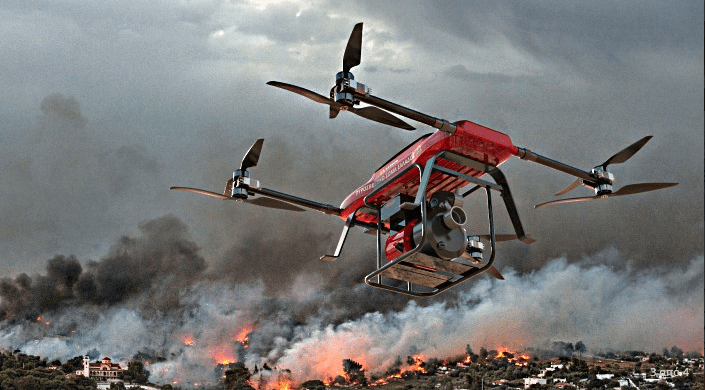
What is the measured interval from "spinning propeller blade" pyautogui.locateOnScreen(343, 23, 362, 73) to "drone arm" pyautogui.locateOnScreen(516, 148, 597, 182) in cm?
174

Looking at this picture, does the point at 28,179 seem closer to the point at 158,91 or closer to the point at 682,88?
the point at 158,91

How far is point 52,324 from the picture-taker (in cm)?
1587

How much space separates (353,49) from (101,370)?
1098 cm

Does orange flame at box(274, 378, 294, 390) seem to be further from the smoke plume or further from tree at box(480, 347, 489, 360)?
tree at box(480, 347, 489, 360)

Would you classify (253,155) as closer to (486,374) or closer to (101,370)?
(101,370)

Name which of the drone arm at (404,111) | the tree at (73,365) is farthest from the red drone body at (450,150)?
the tree at (73,365)

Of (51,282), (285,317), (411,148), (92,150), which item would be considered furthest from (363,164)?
(411,148)

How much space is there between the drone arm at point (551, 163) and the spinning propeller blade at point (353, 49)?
1741 millimetres

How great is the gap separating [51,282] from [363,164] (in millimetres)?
6096

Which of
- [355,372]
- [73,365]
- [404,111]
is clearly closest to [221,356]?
[355,372]

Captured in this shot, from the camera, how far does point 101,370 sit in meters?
15.9

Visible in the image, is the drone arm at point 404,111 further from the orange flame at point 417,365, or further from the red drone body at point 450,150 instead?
the orange flame at point 417,365

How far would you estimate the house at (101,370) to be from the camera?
620 inches

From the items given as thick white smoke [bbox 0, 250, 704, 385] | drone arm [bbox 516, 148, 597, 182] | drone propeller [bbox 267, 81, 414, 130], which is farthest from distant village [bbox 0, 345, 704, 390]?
drone propeller [bbox 267, 81, 414, 130]
